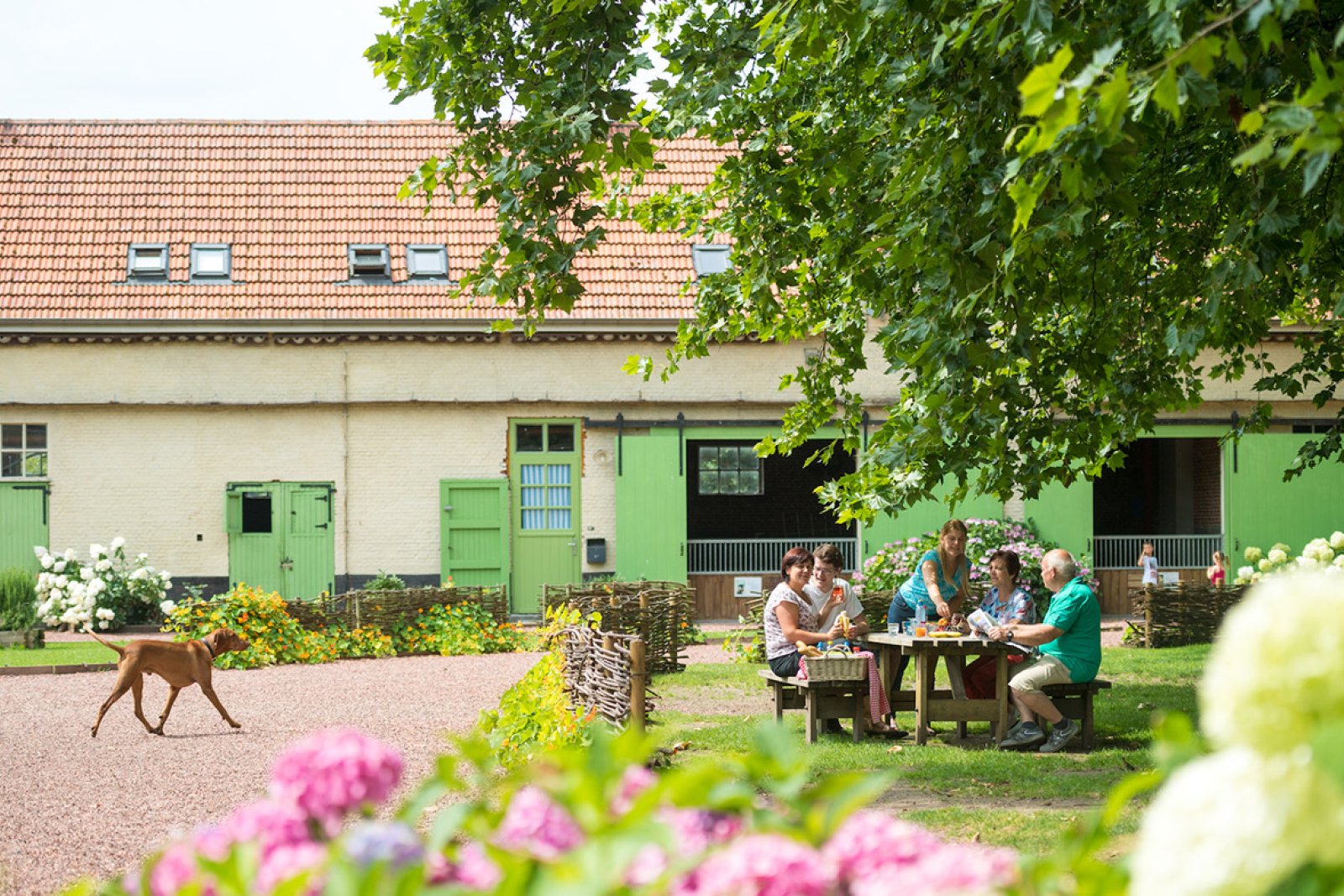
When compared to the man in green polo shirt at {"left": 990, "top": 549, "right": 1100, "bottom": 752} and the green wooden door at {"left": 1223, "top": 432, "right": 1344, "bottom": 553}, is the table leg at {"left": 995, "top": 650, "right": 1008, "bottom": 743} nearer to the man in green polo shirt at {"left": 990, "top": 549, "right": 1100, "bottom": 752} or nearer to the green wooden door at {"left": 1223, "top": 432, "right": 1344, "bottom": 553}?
the man in green polo shirt at {"left": 990, "top": 549, "right": 1100, "bottom": 752}

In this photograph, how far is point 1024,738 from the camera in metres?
9.71

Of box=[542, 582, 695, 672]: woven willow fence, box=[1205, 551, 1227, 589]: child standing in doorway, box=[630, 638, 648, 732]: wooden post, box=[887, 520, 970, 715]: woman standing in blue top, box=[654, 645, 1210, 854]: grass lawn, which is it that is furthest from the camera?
box=[1205, 551, 1227, 589]: child standing in doorway

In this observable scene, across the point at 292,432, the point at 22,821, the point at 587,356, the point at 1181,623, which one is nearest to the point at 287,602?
the point at 292,432

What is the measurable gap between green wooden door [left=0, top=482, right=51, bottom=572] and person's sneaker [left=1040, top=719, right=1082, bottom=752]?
16345 mm

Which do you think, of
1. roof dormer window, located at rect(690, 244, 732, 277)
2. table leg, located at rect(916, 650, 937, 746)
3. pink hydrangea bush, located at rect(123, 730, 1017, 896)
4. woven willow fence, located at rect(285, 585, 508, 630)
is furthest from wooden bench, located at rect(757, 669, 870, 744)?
roof dormer window, located at rect(690, 244, 732, 277)

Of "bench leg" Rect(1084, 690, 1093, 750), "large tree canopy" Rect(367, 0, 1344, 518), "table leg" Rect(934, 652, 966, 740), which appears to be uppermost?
"large tree canopy" Rect(367, 0, 1344, 518)

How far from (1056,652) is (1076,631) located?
0.21 metres

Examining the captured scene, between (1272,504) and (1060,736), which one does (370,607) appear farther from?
(1272,504)

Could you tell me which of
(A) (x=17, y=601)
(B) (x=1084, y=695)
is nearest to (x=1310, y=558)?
(B) (x=1084, y=695)

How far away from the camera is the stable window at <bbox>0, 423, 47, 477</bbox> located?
21.1 meters

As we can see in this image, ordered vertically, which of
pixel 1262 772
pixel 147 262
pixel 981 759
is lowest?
pixel 981 759

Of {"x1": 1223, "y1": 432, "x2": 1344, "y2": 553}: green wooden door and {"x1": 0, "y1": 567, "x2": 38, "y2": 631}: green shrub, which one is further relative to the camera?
{"x1": 1223, "y1": 432, "x2": 1344, "y2": 553}: green wooden door

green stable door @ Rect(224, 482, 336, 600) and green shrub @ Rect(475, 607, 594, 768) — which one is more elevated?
green stable door @ Rect(224, 482, 336, 600)

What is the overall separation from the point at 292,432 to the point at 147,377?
7.67 feet
